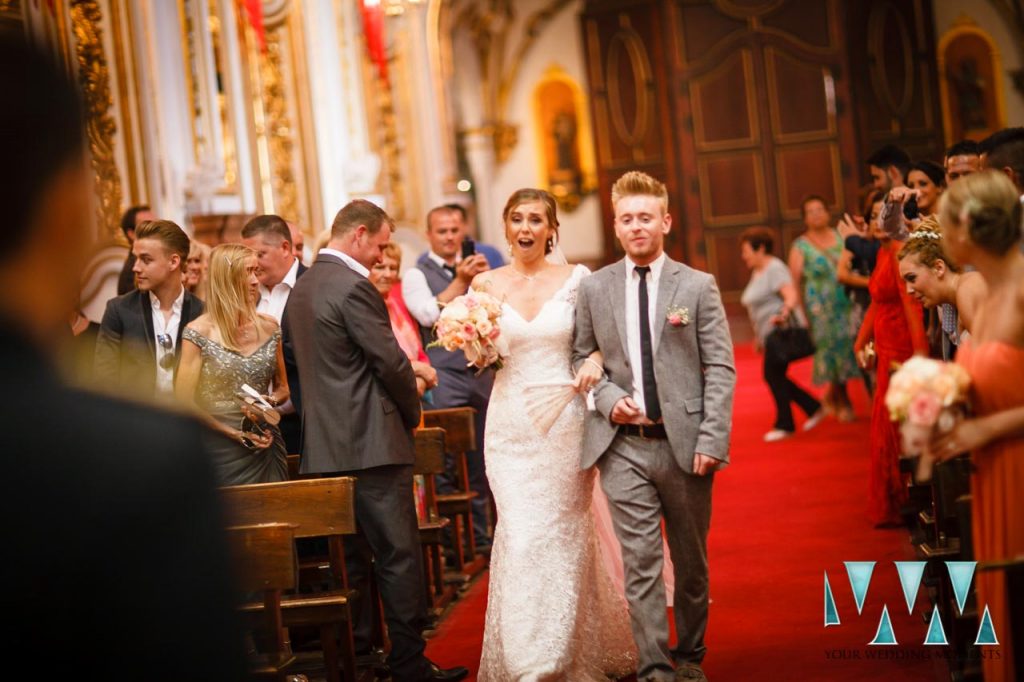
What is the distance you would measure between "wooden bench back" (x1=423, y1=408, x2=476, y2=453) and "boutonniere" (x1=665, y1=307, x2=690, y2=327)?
2669 mm

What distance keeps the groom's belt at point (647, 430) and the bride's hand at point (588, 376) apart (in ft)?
0.74

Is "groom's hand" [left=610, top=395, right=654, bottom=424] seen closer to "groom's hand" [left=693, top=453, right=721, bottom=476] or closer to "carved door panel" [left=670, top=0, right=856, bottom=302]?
"groom's hand" [left=693, top=453, right=721, bottom=476]

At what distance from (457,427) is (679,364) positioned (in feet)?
8.81

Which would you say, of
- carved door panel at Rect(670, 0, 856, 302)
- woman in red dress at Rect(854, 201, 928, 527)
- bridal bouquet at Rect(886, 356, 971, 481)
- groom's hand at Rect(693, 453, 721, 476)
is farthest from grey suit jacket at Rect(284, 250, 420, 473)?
carved door panel at Rect(670, 0, 856, 302)

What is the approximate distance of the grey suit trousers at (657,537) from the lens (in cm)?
480

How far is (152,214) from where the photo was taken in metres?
8.12

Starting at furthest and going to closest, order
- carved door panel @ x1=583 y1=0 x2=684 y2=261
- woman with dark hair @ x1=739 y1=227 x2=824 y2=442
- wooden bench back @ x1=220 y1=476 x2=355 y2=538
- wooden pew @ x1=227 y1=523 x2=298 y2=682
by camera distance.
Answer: carved door panel @ x1=583 y1=0 x2=684 y2=261 → woman with dark hair @ x1=739 y1=227 x2=824 y2=442 → wooden bench back @ x1=220 y1=476 x2=355 y2=538 → wooden pew @ x1=227 y1=523 x2=298 y2=682

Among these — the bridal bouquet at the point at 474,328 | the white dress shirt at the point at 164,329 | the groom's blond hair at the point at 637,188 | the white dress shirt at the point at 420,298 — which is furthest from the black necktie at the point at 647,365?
the white dress shirt at the point at 420,298

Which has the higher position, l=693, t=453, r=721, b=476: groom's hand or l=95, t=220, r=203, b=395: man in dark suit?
l=95, t=220, r=203, b=395: man in dark suit

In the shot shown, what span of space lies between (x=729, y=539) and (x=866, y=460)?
2.40 m

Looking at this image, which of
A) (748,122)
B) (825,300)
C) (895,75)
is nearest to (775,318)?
(825,300)

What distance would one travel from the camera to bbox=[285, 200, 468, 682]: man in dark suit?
521cm

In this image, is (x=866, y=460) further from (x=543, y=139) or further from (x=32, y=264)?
(x=543, y=139)

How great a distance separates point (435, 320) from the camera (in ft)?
26.5
